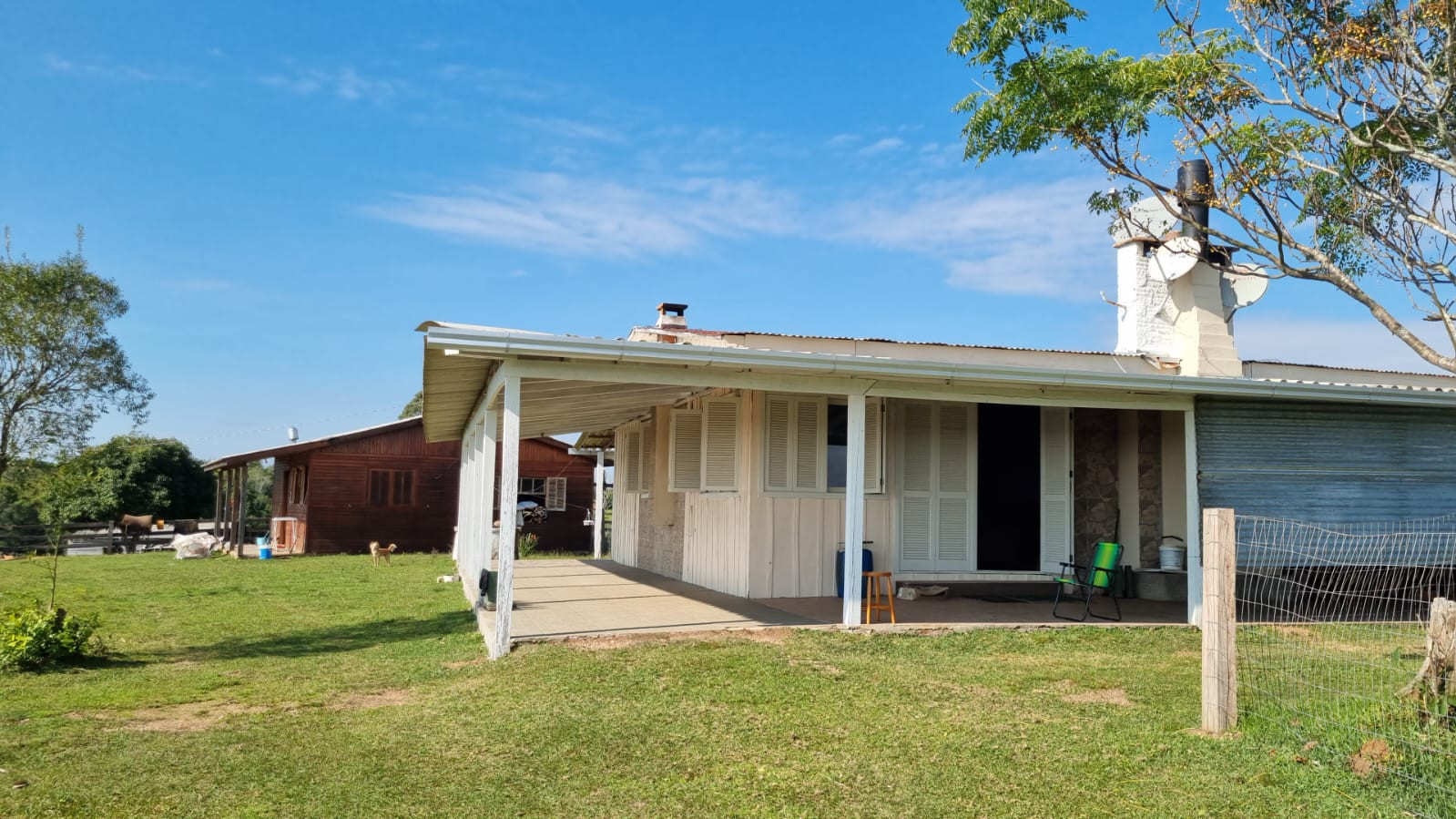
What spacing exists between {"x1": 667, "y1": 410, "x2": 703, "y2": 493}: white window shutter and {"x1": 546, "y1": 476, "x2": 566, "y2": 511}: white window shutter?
42.8ft

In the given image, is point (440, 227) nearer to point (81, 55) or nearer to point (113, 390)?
point (81, 55)

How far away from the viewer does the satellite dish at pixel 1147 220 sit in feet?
37.7

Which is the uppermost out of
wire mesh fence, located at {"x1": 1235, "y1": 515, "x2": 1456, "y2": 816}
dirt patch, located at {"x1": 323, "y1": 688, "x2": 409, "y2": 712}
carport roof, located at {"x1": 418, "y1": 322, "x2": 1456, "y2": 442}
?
carport roof, located at {"x1": 418, "y1": 322, "x2": 1456, "y2": 442}

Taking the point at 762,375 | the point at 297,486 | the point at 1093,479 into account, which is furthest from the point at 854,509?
the point at 297,486

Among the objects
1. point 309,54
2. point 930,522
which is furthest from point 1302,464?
point 309,54

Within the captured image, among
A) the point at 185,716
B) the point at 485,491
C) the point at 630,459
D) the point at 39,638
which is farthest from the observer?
the point at 630,459

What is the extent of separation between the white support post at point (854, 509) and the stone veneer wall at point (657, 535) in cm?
462

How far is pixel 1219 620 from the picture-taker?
4.97 metres

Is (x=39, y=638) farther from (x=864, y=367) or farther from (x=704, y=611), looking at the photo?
(x=864, y=367)

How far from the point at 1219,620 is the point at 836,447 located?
18.1 ft

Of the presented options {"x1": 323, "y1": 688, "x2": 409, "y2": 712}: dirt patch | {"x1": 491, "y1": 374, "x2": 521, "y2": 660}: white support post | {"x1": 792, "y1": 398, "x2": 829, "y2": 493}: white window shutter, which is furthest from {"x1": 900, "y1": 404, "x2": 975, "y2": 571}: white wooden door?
{"x1": 323, "y1": 688, "x2": 409, "y2": 712}: dirt patch

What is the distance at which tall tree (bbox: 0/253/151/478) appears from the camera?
25562 mm

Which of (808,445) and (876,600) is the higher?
(808,445)

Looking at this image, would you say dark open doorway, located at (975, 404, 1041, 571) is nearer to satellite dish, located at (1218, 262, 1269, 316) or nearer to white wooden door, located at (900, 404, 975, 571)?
white wooden door, located at (900, 404, 975, 571)
